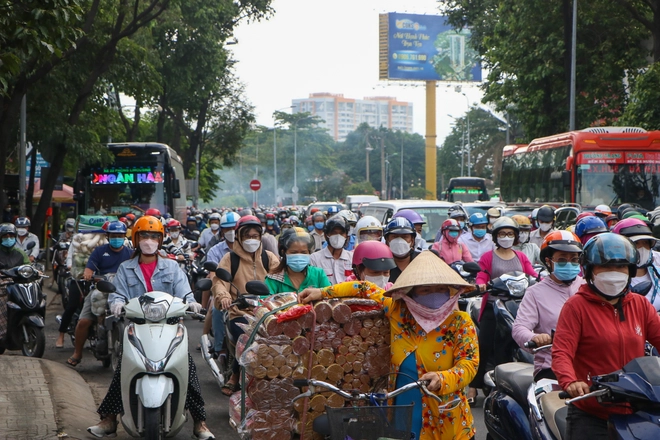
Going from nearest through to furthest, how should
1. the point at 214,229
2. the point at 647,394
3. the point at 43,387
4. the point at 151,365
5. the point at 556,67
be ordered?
1. the point at 647,394
2. the point at 151,365
3. the point at 43,387
4. the point at 214,229
5. the point at 556,67

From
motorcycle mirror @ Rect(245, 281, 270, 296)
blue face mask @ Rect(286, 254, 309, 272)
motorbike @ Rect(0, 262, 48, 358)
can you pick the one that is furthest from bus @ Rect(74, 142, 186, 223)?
motorcycle mirror @ Rect(245, 281, 270, 296)

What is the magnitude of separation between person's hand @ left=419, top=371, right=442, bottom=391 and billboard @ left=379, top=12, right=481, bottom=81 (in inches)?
2333

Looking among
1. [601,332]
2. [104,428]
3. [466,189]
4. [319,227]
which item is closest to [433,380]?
[601,332]

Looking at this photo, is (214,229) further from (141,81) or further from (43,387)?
(43,387)

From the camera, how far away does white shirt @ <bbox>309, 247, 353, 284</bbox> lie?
29.5 feet

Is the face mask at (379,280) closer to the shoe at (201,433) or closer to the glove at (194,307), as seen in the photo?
the glove at (194,307)

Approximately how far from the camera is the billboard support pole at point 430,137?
67125 mm

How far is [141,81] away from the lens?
22.1 m

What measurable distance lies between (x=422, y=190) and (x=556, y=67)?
7416 cm

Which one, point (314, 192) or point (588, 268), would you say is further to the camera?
point (314, 192)

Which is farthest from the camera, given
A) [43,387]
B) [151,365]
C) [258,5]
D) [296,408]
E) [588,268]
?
[258,5]

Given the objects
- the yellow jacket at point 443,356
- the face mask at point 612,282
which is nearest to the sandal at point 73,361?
the yellow jacket at point 443,356

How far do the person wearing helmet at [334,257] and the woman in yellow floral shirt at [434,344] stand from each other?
170 inches

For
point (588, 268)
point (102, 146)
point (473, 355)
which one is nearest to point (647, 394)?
point (588, 268)
